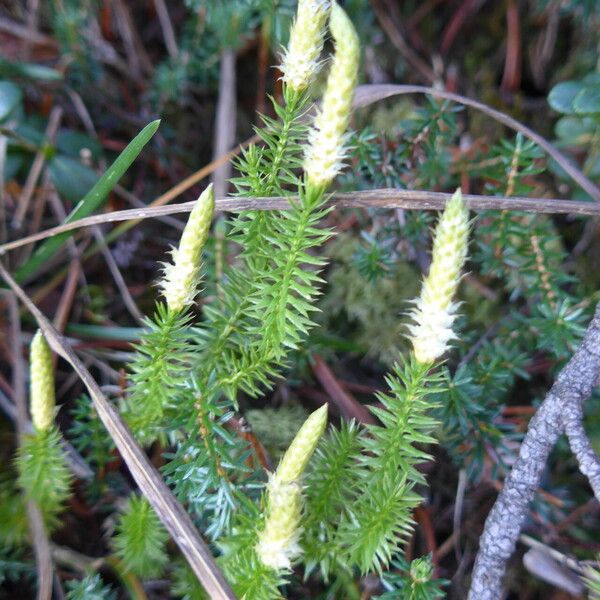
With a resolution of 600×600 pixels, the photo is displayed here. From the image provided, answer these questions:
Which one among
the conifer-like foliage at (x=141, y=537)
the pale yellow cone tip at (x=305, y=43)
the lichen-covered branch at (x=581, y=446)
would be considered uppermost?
the pale yellow cone tip at (x=305, y=43)

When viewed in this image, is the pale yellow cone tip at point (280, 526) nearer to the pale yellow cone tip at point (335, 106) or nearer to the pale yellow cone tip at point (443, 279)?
the pale yellow cone tip at point (443, 279)

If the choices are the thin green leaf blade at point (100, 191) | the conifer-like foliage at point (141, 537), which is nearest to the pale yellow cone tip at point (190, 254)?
the thin green leaf blade at point (100, 191)

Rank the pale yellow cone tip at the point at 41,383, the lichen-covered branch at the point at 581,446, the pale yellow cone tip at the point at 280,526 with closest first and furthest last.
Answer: the pale yellow cone tip at the point at 280,526
the lichen-covered branch at the point at 581,446
the pale yellow cone tip at the point at 41,383

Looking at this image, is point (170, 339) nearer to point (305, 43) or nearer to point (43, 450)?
point (43, 450)

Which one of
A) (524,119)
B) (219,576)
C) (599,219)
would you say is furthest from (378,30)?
(219,576)

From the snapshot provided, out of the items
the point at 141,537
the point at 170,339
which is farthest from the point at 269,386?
the point at 141,537

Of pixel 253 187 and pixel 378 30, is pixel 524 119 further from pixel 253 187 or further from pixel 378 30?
pixel 253 187
